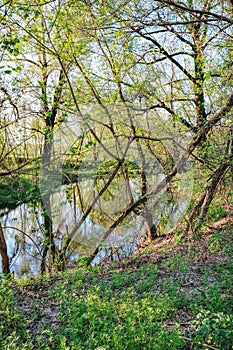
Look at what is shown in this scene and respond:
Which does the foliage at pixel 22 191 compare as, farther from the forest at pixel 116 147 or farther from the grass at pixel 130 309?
the grass at pixel 130 309

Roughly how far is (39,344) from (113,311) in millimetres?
779

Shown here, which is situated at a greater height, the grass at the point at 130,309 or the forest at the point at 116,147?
the forest at the point at 116,147

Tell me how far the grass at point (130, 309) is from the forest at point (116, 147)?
35 millimetres

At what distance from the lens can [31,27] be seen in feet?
17.2

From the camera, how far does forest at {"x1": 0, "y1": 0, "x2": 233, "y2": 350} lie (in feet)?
13.7

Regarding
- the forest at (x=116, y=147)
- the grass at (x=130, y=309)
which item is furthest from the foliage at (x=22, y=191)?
the grass at (x=130, y=309)

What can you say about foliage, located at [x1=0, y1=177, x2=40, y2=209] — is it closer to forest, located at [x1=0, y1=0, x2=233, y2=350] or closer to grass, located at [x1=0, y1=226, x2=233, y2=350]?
forest, located at [x1=0, y1=0, x2=233, y2=350]

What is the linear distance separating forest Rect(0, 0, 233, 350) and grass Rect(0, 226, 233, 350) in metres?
0.04

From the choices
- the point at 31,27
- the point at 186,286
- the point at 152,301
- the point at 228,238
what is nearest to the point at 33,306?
the point at 152,301

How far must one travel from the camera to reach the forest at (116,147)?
418cm

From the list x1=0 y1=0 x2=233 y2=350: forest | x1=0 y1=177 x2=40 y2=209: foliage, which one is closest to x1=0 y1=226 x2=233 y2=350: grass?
x1=0 y1=0 x2=233 y2=350: forest

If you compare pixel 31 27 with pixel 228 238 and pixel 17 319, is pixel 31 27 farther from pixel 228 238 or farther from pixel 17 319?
pixel 228 238

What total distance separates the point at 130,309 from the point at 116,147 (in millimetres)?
4091

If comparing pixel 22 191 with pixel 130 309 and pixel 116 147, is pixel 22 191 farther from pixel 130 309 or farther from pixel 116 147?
pixel 130 309
